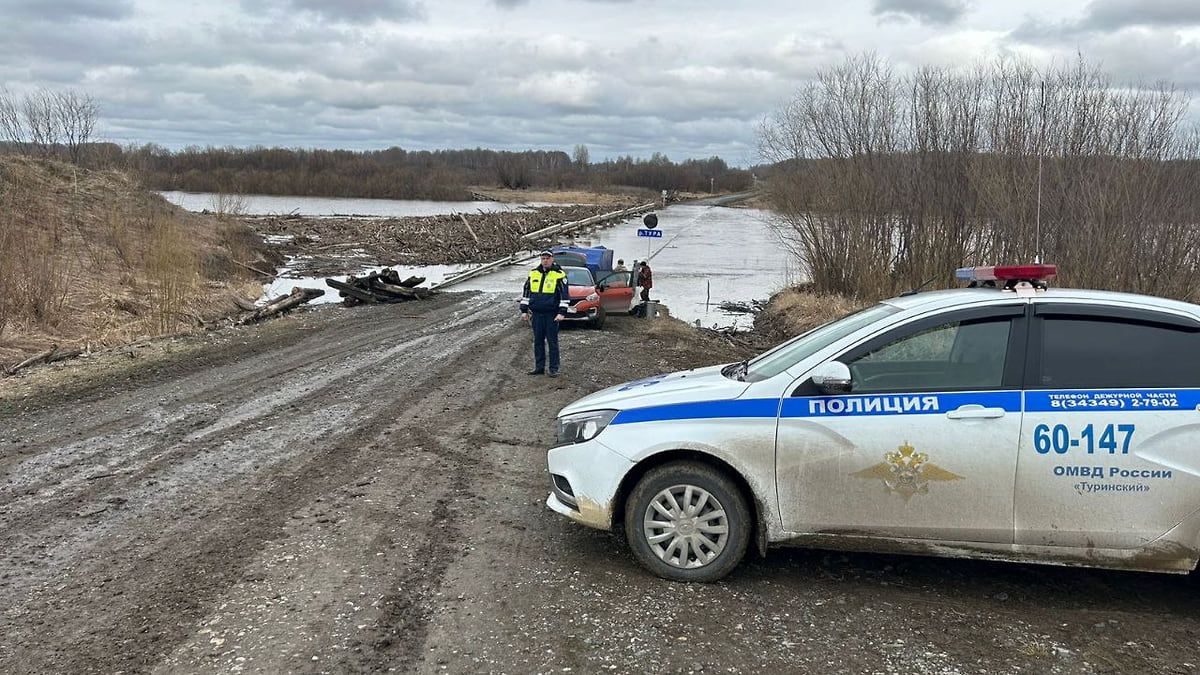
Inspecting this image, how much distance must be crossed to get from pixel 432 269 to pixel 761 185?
13.9 metres

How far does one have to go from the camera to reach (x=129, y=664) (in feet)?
13.3

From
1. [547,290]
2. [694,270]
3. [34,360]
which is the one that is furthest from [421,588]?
[694,270]

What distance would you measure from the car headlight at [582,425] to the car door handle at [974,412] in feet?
6.10

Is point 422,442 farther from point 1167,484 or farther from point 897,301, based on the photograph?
point 1167,484

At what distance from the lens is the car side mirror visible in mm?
4691

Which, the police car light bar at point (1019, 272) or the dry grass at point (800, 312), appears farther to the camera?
the dry grass at point (800, 312)

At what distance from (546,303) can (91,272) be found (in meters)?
14.3

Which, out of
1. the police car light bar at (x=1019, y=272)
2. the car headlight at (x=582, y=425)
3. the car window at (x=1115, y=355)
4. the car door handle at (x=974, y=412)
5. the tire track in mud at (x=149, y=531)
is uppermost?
the police car light bar at (x=1019, y=272)

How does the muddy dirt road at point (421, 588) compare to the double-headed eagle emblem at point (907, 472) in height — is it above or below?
below

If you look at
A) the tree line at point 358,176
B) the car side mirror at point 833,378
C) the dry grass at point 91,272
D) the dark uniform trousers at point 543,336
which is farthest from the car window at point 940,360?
the tree line at point 358,176

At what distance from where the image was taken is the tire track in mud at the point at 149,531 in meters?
4.35

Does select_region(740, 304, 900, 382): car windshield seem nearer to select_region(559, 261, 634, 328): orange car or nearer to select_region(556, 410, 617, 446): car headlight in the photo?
select_region(556, 410, 617, 446): car headlight

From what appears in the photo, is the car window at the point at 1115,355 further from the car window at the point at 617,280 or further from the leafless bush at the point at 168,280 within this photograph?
the car window at the point at 617,280

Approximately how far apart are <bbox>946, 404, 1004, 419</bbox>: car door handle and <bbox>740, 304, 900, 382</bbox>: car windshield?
0.72 metres
